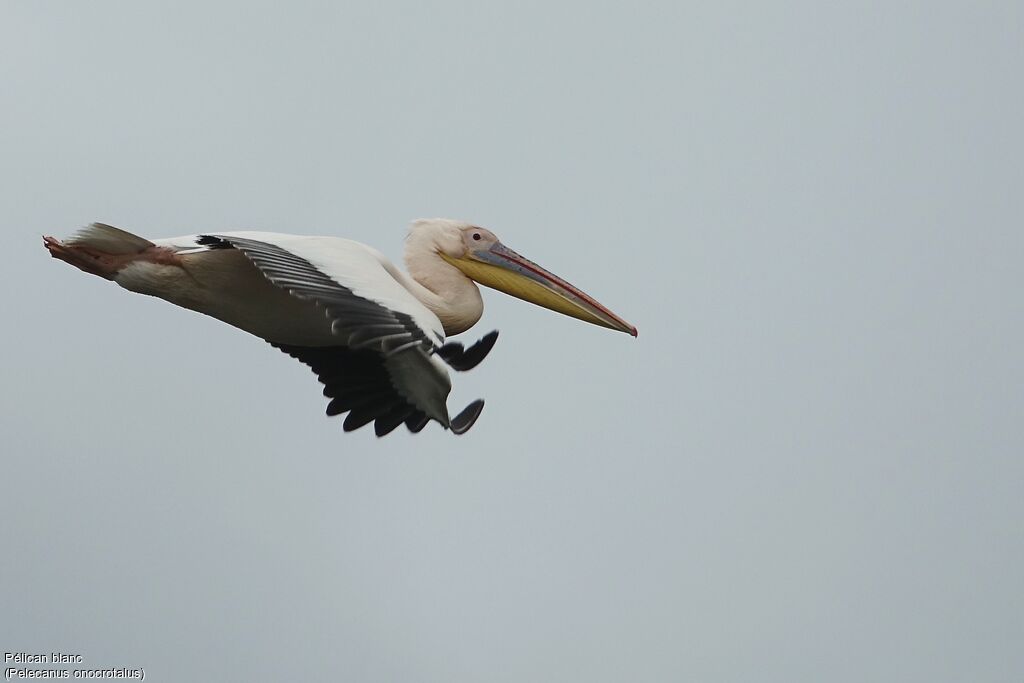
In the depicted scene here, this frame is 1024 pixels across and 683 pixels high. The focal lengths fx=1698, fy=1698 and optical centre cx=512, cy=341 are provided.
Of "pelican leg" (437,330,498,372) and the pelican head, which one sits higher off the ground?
the pelican head

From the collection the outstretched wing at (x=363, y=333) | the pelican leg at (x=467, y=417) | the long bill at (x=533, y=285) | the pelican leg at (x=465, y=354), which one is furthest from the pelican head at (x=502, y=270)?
the pelican leg at (x=467, y=417)

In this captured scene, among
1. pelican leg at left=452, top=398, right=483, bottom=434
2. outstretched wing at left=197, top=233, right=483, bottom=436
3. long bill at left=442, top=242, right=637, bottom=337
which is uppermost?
long bill at left=442, top=242, right=637, bottom=337

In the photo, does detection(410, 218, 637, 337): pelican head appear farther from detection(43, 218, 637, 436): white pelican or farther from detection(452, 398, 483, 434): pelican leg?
detection(452, 398, 483, 434): pelican leg

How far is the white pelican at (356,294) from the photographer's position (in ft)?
34.6

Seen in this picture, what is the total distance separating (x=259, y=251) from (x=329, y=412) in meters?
2.17

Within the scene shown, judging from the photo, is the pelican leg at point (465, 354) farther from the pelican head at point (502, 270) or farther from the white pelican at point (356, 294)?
the pelican head at point (502, 270)

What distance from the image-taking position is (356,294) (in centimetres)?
1053

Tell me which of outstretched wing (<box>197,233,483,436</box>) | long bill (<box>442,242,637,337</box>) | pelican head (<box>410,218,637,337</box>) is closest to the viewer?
outstretched wing (<box>197,233,483,436</box>)

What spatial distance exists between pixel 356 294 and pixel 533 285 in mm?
3007

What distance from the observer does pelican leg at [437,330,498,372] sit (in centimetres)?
1255

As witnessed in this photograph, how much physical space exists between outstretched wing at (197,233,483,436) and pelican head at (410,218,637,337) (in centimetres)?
99

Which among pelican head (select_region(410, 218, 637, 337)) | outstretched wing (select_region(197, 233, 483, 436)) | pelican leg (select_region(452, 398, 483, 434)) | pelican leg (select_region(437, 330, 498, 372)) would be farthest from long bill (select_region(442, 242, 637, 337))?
pelican leg (select_region(452, 398, 483, 434))

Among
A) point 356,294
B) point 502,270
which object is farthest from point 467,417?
point 502,270

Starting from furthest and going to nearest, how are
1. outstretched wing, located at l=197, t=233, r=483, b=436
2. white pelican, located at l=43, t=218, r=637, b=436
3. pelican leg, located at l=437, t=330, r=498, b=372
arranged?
1. pelican leg, located at l=437, t=330, r=498, b=372
2. white pelican, located at l=43, t=218, r=637, b=436
3. outstretched wing, located at l=197, t=233, r=483, b=436
